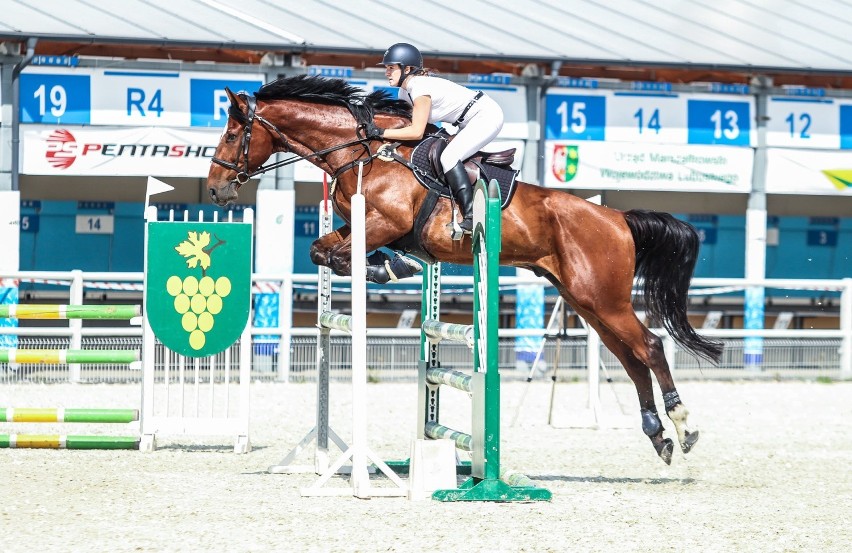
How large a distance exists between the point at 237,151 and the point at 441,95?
41.3 inches

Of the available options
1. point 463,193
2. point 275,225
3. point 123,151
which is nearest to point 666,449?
point 463,193

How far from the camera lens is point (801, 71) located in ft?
41.9

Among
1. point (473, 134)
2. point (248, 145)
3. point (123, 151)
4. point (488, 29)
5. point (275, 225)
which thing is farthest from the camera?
point (488, 29)

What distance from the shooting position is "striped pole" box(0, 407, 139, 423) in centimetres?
654

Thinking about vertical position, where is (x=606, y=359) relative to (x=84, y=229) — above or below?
below

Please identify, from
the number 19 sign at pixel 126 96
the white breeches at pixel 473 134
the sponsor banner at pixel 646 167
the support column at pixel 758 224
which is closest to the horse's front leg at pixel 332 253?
the white breeches at pixel 473 134

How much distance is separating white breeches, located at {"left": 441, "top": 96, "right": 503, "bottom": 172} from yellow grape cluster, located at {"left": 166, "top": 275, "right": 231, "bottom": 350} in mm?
1618

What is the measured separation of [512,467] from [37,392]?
4.61 m

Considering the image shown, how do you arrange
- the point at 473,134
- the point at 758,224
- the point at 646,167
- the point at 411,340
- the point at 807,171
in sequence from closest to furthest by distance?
1. the point at 473,134
2. the point at 411,340
3. the point at 646,167
4. the point at 758,224
5. the point at 807,171

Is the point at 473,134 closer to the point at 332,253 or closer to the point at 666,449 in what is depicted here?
the point at 332,253

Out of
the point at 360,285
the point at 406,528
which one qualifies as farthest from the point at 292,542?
the point at 360,285

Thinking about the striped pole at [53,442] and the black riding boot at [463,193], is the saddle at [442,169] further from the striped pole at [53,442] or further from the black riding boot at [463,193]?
the striped pole at [53,442]

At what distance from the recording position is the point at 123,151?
11.8m

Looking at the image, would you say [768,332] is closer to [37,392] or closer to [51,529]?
[37,392]
